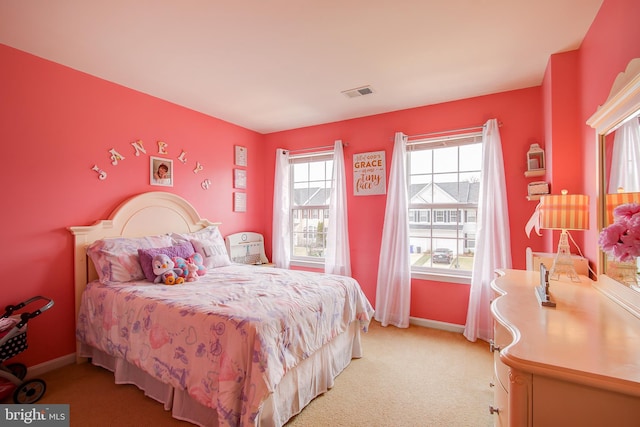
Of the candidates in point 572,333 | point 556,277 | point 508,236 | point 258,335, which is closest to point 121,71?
point 258,335

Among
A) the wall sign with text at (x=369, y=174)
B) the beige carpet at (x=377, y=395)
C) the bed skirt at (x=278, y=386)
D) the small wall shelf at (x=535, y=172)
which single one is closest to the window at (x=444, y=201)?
the wall sign with text at (x=369, y=174)

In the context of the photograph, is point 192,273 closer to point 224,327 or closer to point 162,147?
point 224,327

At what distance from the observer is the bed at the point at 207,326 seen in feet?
5.20

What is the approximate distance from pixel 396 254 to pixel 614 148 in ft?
7.08

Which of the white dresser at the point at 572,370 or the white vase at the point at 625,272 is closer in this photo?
the white dresser at the point at 572,370

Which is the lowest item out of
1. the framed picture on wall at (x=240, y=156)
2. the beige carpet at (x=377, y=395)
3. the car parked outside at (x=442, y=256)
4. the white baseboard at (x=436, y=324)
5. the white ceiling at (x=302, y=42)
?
the beige carpet at (x=377, y=395)

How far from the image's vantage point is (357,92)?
3.05 meters

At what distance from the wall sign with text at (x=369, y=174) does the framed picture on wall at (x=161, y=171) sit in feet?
7.23

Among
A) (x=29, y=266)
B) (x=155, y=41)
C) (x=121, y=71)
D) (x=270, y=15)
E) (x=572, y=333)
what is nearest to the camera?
(x=572, y=333)

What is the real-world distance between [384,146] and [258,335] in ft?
9.20

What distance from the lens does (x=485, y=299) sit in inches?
119

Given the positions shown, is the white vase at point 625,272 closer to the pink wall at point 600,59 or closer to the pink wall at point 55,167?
the pink wall at point 600,59

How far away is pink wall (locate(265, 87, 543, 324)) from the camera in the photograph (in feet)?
9.70

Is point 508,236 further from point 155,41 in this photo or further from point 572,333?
point 155,41
